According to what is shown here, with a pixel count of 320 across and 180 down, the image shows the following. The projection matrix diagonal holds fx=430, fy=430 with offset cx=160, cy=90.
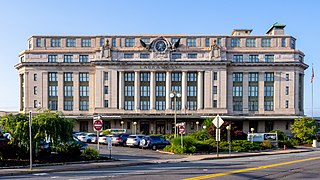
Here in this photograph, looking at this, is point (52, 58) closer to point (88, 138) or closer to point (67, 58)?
point (67, 58)

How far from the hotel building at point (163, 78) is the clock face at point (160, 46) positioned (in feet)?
0.64

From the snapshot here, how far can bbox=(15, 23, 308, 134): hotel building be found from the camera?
276ft

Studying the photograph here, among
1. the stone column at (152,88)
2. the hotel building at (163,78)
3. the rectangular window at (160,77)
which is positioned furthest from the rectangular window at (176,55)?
the stone column at (152,88)

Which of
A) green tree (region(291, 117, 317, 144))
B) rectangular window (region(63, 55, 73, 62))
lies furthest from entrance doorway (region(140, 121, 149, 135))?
green tree (region(291, 117, 317, 144))

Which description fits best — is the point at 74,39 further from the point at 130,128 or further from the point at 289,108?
the point at 289,108

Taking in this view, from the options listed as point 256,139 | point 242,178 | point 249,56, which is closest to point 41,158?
point 242,178

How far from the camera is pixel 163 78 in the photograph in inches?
3356

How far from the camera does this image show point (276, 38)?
86.8 metres

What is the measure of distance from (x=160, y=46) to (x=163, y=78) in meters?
6.34

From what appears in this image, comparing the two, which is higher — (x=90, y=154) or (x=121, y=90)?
(x=121, y=90)

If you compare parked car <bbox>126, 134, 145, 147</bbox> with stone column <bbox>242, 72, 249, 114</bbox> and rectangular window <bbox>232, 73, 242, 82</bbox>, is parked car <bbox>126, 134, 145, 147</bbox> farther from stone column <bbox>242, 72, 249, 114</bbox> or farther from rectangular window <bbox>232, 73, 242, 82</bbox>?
stone column <bbox>242, 72, 249, 114</bbox>

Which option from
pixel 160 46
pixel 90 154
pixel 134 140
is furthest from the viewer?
pixel 160 46

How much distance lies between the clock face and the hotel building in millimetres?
195

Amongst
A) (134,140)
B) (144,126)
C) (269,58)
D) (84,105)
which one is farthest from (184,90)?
(134,140)
